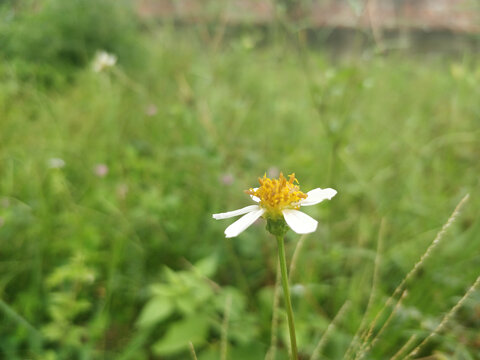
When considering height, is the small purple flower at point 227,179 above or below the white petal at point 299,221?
above

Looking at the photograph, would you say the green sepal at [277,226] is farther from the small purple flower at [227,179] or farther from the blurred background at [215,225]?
the small purple flower at [227,179]

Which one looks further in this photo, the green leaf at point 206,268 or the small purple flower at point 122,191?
the small purple flower at point 122,191

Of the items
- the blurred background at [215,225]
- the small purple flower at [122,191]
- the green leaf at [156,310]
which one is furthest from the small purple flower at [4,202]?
the green leaf at [156,310]

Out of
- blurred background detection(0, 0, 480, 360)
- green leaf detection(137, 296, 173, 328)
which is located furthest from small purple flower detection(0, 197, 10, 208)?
green leaf detection(137, 296, 173, 328)

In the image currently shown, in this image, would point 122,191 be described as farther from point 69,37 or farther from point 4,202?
point 69,37

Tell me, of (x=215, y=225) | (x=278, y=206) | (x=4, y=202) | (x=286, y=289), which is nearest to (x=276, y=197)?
(x=278, y=206)

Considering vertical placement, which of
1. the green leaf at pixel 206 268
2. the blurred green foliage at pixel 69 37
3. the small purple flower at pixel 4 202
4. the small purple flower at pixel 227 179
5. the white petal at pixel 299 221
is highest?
the blurred green foliage at pixel 69 37
